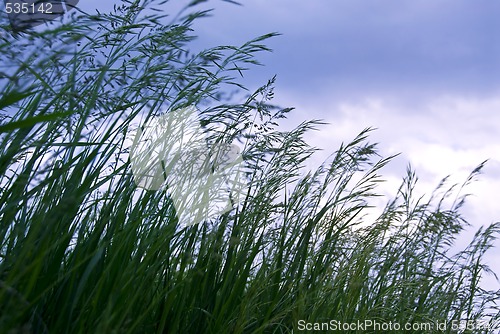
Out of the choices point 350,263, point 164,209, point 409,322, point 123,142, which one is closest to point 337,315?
point 350,263

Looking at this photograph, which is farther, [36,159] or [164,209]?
[164,209]

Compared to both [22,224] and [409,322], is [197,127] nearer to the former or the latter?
[22,224]

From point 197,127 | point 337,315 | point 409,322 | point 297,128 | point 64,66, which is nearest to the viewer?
point 64,66

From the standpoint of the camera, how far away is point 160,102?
267 cm

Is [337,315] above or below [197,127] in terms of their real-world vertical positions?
below

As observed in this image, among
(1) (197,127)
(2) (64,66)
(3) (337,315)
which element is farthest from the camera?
(3) (337,315)

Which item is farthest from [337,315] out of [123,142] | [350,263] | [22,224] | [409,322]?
[22,224]

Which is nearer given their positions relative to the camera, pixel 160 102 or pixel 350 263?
pixel 160 102

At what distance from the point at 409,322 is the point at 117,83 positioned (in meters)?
2.07

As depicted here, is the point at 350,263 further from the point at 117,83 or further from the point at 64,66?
the point at 64,66

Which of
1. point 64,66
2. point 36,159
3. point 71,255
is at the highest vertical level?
point 64,66

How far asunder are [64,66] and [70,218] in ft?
2.14

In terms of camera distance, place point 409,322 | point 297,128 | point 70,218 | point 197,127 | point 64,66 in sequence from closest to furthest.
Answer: point 70,218, point 64,66, point 197,127, point 297,128, point 409,322

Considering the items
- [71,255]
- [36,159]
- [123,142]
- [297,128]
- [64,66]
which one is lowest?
[71,255]
